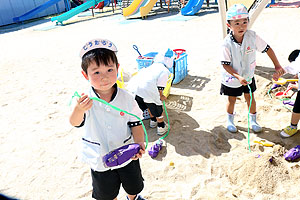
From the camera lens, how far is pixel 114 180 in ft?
6.15

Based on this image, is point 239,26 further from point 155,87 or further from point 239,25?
point 155,87

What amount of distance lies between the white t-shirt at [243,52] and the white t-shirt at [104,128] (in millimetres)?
1566

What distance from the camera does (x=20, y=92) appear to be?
202 inches

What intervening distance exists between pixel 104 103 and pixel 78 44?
25.5ft

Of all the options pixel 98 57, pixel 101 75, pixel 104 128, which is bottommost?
pixel 104 128

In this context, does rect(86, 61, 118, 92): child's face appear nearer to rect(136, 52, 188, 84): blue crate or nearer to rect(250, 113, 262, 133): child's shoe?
rect(250, 113, 262, 133): child's shoe

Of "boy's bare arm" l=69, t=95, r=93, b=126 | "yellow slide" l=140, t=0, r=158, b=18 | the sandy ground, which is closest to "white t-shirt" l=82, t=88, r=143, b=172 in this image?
"boy's bare arm" l=69, t=95, r=93, b=126

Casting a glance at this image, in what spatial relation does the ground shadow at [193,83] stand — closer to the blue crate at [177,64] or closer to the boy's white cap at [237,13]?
the blue crate at [177,64]

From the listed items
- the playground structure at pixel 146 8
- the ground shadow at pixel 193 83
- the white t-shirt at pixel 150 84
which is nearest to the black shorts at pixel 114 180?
the white t-shirt at pixel 150 84

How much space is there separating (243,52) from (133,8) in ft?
38.0

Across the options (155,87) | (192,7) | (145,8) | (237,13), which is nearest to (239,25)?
(237,13)

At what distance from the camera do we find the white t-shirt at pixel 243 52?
110 inches

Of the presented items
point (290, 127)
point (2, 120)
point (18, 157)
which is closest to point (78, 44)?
point (2, 120)

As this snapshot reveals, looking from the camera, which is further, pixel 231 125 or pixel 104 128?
pixel 231 125
